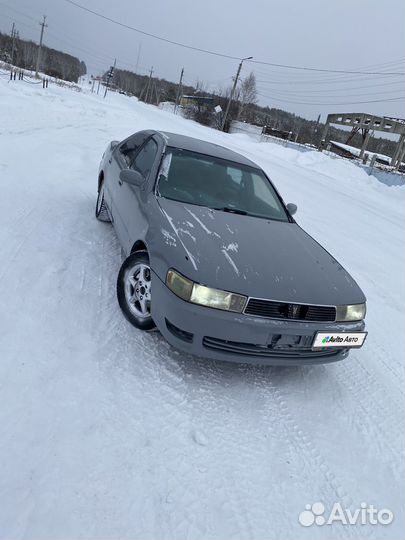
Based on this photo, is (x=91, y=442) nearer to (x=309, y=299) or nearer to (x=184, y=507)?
(x=184, y=507)

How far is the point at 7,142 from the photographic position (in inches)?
321

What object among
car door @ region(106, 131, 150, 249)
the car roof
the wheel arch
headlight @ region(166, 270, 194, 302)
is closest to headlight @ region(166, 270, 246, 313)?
headlight @ region(166, 270, 194, 302)

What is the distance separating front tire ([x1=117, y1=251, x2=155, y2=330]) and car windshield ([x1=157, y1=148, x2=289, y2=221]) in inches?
27.9

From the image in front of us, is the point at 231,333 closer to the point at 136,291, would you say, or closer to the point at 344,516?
the point at 136,291

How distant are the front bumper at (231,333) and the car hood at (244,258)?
17cm

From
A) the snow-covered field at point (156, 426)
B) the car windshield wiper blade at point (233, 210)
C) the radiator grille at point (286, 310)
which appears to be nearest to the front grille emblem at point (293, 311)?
the radiator grille at point (286, 310)

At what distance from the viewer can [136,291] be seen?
320cm

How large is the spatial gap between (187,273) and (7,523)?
153cm

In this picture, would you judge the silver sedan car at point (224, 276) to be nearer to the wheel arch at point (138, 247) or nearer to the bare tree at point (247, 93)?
the wheel arch at point (138, 247)

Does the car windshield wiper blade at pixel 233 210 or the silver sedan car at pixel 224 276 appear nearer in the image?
the silver sedan car at pixel 224 276

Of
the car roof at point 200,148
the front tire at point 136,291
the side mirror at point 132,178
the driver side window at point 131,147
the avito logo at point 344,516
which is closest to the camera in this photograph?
the avito logo at point 344,516

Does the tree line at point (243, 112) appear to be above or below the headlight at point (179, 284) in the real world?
above

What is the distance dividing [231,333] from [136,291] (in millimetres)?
959

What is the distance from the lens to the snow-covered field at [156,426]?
6.30 ft
